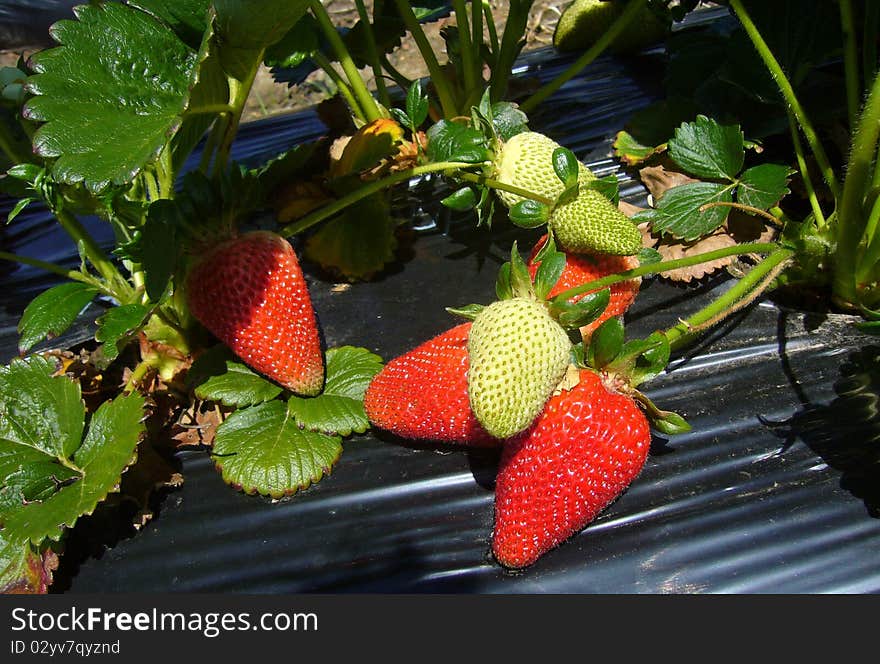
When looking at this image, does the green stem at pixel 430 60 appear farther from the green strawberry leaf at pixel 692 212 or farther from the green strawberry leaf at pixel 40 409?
the green strawberry leaf at pixel 40 409

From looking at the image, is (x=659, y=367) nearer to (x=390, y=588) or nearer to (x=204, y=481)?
(x=390, y=588)

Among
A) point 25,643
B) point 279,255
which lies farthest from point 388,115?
point 25,643

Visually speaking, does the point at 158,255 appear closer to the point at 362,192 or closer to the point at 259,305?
the point at 259,305

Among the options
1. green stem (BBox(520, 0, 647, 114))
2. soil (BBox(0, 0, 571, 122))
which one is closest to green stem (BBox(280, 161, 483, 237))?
green stem (BBox(520, 0, 647, 114))

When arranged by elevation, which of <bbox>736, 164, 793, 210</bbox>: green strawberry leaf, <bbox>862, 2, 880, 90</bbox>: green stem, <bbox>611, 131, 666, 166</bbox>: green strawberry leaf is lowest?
<bbox>611, 131, 666, 166</bbox>: green strawberry leaf

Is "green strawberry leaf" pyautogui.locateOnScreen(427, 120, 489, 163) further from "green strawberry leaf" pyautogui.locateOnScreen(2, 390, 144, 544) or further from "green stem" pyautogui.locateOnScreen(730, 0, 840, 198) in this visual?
"green strawberry leaf" pyautogui.locateOnScreen(2, 390, 144, 544)

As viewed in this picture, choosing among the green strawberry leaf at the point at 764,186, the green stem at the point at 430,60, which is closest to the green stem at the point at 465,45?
the green stem at the point at 430,60
